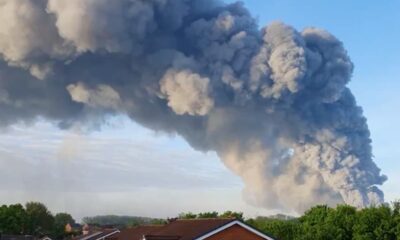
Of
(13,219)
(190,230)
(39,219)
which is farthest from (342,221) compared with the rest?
(39,219)

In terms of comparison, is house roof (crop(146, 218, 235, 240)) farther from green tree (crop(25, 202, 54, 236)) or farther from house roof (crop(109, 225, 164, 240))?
green tree (crop(25, 202, 54, 236))

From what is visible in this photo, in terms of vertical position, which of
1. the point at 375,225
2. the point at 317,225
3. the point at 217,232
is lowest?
the point at 217,232

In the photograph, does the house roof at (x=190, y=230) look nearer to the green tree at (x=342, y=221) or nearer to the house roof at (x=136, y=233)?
the house roof at (x=136, y=233)

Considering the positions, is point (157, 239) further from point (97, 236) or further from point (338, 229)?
point (97, 236)

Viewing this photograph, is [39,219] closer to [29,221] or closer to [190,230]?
[29,221]

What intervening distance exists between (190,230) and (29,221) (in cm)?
6488

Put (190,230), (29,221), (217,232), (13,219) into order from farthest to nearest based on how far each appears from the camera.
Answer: (29,221) < (13,219) < (190,230) < (217,232)

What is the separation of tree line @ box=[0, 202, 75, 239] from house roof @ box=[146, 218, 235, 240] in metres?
50.5

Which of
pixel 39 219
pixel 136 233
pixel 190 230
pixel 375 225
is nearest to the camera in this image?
pixel 190 230

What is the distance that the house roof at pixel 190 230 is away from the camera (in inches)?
1227

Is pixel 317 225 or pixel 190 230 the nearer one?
pixel 190 230

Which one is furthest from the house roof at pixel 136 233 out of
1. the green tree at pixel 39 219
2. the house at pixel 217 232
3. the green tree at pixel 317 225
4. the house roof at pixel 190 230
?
the green tree at pixel 39 219

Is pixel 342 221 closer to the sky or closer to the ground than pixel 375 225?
closer to the sky

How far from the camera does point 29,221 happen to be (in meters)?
92.5
